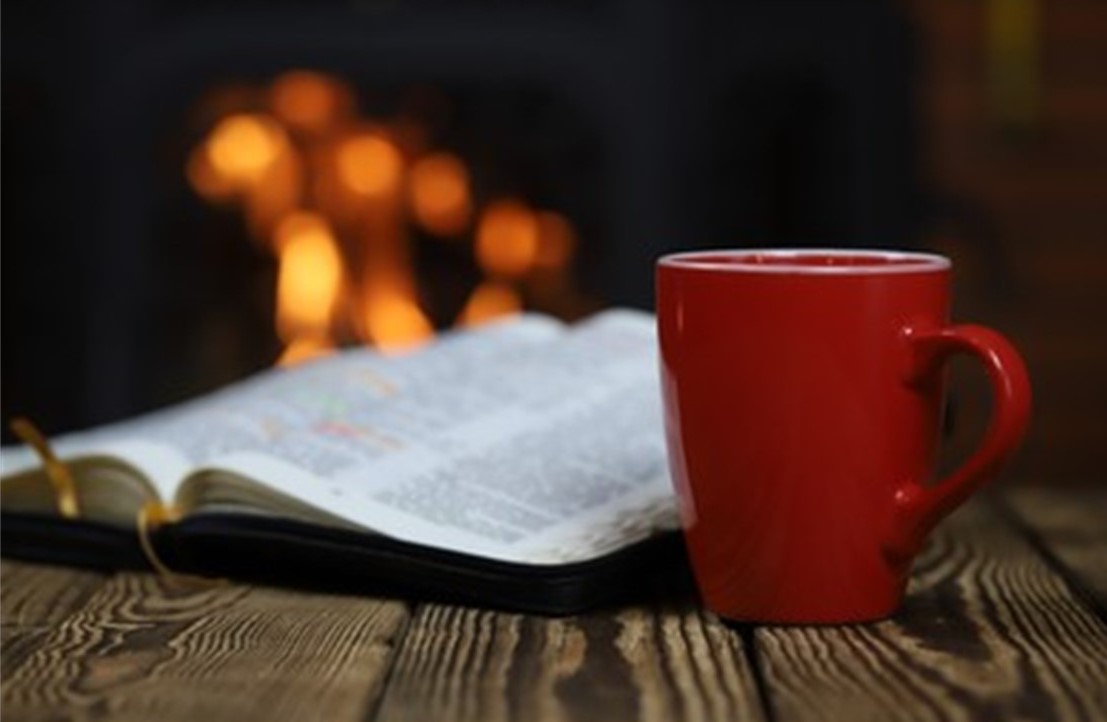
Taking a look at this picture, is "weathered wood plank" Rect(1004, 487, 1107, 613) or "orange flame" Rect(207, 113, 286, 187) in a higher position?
"orange flame" Rect(207, 113, 286, 187)

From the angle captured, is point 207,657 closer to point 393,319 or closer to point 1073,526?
point 1073,526

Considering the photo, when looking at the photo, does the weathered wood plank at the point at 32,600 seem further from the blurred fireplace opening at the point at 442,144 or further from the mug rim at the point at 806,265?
the blurred fireplace opening at the point at 442,144

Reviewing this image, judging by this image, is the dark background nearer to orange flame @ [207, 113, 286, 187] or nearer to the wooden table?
orange flame @ [207, 113, 286, 187]

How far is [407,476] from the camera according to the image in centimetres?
87

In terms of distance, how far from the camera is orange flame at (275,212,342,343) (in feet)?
7.22

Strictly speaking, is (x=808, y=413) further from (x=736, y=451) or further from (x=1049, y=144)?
(x=1049, y=144)

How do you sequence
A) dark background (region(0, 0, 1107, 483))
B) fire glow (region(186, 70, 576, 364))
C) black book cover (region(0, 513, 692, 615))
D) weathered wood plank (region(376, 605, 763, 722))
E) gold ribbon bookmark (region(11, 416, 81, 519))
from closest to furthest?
1. weathered wood plank (region(376, 605, 763, 722))
2. black book cover (region(0, 513, 692, 615))
3. gold ribbon bookmark (region(11, 416, 81, 519))
4. dark background (region(0, 0, 1107, 483))
5. fire glow (region(186, 70, 576, 364))

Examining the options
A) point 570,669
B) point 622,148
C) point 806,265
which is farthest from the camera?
point 622,148

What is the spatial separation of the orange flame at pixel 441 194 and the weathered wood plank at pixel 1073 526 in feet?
3.94

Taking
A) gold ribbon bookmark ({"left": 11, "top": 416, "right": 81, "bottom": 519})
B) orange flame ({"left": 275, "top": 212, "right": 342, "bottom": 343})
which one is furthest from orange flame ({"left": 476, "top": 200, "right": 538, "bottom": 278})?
gold ribbon bookmark ({"left": 11, "top": 416, "right": 81, "bottom": 519})

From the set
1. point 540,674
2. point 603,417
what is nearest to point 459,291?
point 603,417

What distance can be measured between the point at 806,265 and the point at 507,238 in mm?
1421

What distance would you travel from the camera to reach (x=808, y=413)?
0.73m

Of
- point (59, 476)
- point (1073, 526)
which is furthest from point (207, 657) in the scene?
point (1073, 526)
